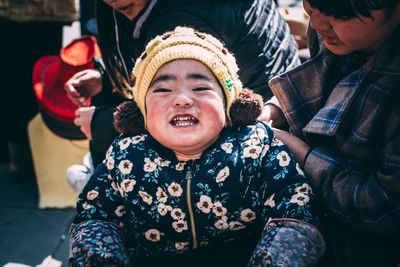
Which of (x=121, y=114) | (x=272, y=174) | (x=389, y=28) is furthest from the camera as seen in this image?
(x=121, y=114)

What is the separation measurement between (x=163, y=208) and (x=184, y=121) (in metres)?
0.27

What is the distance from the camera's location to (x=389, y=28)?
1.37 meters

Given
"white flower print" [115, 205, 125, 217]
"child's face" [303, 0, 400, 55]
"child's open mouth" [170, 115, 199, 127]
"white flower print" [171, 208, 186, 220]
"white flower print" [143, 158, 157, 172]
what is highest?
"child's face" [303, 0, 400, 55]

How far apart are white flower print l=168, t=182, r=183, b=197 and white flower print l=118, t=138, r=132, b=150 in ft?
0.70

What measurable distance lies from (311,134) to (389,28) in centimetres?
39

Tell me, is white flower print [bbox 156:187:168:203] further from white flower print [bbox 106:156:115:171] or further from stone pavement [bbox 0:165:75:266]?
stone pavement [bbox 0:165:75:266]

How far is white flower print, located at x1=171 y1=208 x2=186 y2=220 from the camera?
1539 millimetres

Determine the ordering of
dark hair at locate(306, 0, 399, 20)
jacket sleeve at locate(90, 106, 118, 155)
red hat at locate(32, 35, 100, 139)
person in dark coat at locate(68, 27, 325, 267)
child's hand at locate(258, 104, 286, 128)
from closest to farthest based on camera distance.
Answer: dark hair at locate(306, 0, 399, 20)
person in dark coat at locate(68, 27, 325, 267)
child's hand at locate(258, 104, 286, 128)
jacket sleeve at locate(90, 106, 118, 155)
red hat at locate(32, 35, 100, 139)

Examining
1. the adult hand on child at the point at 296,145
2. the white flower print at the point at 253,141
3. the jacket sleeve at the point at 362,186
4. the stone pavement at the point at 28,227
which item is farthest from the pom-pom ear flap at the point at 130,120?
the stone pavement at the point at 28,227

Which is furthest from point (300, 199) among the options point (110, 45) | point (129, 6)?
point (110, 45)

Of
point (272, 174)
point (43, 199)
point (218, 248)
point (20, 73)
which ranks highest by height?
point (272, 174)

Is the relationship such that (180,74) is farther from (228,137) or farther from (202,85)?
(228,137)

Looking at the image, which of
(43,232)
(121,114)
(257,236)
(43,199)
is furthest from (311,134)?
(43,199)

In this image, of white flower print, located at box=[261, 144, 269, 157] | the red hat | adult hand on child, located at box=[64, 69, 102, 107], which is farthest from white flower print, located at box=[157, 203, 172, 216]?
the red hat
